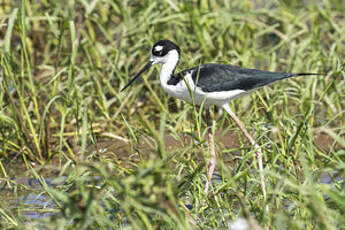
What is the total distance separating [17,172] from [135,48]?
1.49 m

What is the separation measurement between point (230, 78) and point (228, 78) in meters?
0.01

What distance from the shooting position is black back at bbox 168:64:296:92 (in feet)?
12.2

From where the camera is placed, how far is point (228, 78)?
3.82 meters

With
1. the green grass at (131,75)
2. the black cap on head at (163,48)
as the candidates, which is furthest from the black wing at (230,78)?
the black cap on head at (163,48)

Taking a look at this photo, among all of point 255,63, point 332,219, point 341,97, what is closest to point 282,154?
point 332,219

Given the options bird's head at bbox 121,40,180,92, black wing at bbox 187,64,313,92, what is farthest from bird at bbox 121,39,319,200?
bird's head at bbox 121,40,180,92

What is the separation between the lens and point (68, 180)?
2.90 meters

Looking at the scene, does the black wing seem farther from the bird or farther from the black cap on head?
the black cap on head

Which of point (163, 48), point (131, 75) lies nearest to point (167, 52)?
point (163, 48)

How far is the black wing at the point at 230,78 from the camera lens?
3.73 meters

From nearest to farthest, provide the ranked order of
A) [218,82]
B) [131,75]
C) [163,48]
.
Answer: [218,82], [163,48], [131,75]

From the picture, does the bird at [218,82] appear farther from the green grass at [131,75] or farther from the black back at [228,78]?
the green grass at [131,75]

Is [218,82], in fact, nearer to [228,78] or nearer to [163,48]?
[228,78]

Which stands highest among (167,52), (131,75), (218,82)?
(167,52)
